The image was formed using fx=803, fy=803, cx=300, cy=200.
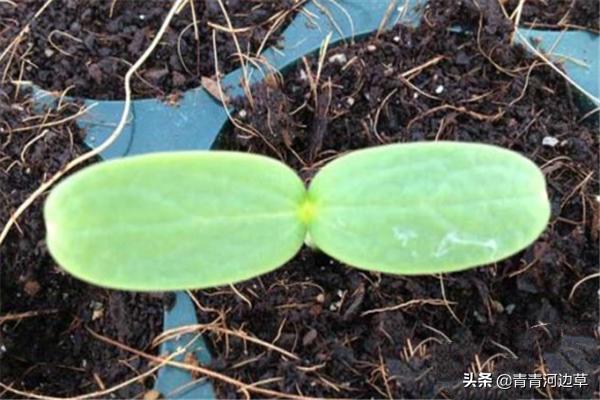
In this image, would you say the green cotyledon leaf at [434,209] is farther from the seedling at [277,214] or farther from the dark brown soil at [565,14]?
the dark brown soil at [565,14]

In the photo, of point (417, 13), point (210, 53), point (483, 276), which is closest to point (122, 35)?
point (210, 53)

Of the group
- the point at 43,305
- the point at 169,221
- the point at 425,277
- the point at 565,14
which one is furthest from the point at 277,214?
the point at 565,14

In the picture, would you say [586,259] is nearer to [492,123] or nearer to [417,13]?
[492,123]

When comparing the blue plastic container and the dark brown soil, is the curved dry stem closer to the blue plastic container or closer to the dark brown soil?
the blue plastic container

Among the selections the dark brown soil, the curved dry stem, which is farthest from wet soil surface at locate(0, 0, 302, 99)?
the dark brown soil

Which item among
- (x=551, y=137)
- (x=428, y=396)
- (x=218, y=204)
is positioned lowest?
(x=428, y=396)

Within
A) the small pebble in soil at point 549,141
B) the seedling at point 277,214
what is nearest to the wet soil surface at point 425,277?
Result: the small pebble in soil at point 549,141
